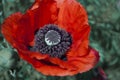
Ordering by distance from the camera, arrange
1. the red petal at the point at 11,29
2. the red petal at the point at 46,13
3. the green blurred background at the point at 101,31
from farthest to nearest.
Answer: the green blurred background at the point at 101,31
the red petal at the point at 46,13
the red petal at the point at 11,29

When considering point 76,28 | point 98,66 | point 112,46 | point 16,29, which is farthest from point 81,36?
point 112,46

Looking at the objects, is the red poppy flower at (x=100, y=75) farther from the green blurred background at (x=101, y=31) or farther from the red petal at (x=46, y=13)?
the red petal at (x=46, y=13)

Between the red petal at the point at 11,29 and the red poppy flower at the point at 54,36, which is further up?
the red petal at the point at 11,29

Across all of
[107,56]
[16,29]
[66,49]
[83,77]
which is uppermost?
[16,29]

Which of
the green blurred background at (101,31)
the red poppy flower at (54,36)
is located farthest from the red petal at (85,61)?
the green blurred background at (101,31)

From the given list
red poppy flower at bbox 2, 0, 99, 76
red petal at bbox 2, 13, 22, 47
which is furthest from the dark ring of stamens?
red petal at bbox 2, 13, 22, 47

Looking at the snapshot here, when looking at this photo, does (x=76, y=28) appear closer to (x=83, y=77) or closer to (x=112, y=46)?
(x=83, y=77)

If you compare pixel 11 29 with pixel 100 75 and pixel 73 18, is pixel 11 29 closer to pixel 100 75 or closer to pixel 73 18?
pixel 73 18
